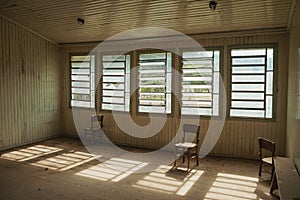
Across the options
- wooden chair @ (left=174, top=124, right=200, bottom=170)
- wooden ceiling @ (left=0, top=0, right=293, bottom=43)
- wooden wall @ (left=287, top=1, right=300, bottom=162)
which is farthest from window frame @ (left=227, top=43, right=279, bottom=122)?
wooden wall @ (left=287, top=1, right=300, bottom=162)

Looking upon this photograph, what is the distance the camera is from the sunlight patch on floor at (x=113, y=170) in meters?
4.45

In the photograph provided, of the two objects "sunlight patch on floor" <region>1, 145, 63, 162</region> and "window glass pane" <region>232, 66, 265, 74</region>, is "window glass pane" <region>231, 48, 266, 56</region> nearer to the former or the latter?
"window glass pane" <region>232, 66, 265, 74</region>

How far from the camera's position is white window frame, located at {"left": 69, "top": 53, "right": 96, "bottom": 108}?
7176mm

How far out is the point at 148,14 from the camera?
4828 mm

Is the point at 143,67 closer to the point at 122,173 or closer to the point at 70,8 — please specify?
the point at 70,8

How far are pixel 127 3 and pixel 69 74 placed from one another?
3776 mm

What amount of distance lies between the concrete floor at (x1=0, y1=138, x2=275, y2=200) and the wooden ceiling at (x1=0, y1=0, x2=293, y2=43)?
2.72 metres

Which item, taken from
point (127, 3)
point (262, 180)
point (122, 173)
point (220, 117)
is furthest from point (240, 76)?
point (122, 173)

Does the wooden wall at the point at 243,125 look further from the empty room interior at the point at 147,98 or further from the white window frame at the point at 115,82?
the white window frame at the point at 115,82

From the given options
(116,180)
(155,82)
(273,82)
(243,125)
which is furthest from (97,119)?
(273,82)

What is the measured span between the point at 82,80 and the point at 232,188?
195 inches

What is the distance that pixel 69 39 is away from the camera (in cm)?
700

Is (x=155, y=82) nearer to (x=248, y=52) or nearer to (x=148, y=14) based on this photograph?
(x=148, y=14)

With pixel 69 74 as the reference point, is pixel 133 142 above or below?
below
